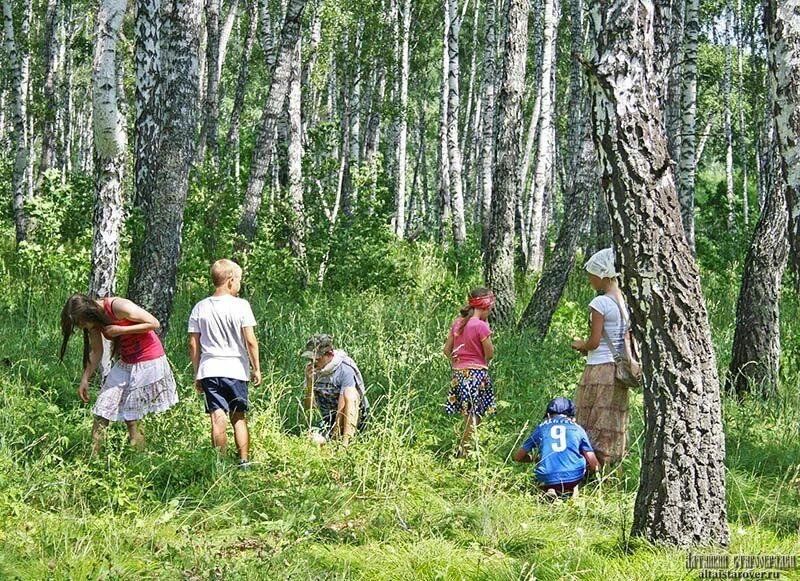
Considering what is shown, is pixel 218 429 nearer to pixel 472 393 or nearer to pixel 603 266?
pixel 472 393

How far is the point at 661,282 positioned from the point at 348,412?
333 centimetres

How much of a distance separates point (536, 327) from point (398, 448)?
4.67m

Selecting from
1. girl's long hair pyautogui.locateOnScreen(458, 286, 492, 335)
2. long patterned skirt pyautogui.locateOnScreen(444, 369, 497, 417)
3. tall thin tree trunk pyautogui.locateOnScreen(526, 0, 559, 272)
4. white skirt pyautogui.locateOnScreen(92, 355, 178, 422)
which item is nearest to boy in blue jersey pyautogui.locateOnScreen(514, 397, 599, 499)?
long patterned skirt pyautogui.locateOnScreen(444, 369, 497, 417)

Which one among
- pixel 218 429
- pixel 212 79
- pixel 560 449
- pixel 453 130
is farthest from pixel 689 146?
pixel 212 79

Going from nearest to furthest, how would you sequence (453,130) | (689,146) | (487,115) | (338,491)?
(338,491) < (689,146) < (487,115) < (453,130)

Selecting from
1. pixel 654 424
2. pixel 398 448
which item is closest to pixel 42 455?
pixel 398 448

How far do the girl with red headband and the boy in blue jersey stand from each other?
2.94 feet

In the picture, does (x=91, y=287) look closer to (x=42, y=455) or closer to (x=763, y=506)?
(x=42, y=455)

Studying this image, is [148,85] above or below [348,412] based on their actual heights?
above

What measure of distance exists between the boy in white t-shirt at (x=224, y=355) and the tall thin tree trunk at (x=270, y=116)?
18.8ft

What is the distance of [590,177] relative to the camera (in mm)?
10969

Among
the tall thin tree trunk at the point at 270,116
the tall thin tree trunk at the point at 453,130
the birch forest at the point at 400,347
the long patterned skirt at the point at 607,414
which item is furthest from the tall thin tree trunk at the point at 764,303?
the tall thin tree trunk at the point at 453,130

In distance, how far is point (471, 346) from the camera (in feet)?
23.5

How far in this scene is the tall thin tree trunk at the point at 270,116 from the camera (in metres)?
12.0
